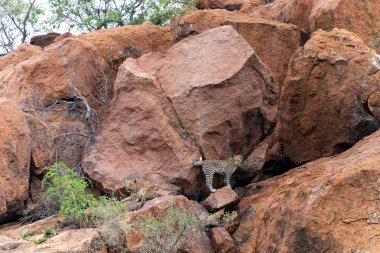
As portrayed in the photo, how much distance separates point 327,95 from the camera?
13844 mm

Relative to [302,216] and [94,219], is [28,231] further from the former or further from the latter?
[302,216]

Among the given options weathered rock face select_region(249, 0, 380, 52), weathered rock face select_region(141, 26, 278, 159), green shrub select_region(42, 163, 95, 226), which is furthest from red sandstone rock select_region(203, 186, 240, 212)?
weathered rock face select_region(249, 0, 380, 52)

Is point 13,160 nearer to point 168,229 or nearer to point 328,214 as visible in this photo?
point 168,229

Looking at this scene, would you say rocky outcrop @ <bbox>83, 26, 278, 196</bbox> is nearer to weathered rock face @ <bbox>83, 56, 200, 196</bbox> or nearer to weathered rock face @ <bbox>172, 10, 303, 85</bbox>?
weathered rock face @ <bbox>83, 56, 200, 196</bbox>

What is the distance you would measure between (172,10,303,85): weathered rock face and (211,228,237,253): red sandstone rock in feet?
19.4

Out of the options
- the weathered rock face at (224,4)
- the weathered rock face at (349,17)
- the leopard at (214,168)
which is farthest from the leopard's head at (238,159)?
the weathered rock face at (224,4)

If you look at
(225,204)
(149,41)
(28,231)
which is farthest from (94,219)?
(149,41)

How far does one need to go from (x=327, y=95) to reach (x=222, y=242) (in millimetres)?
4483

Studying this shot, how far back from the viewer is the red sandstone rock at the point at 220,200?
1170 cm

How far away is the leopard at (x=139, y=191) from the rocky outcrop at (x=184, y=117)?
0.97 ft

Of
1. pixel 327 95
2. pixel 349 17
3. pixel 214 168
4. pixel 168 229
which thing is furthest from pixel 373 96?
pixel 168 229

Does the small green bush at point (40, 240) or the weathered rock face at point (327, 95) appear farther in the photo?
the weathered rock face at point (327, 95)

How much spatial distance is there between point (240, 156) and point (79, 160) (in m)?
3.18

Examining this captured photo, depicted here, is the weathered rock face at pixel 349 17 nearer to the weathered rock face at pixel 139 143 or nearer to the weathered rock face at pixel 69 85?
the weathered rock face at pixel 69 85
